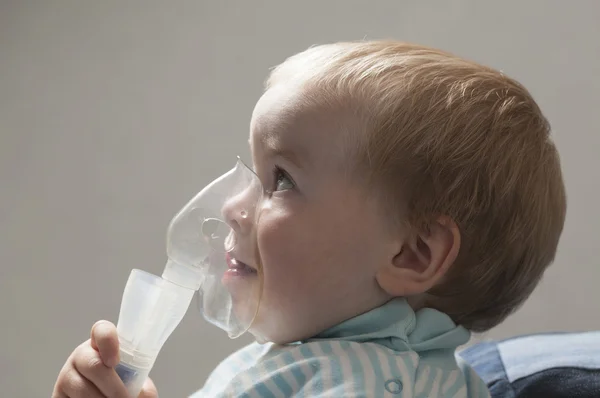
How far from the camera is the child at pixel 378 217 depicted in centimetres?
77

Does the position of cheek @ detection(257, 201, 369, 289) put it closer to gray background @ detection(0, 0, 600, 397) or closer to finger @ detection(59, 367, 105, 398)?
finger @ detection(59, 367, 105, 398)

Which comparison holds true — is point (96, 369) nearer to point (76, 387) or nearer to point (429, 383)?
point (76, 387)

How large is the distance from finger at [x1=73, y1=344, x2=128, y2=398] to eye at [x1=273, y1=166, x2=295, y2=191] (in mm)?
231

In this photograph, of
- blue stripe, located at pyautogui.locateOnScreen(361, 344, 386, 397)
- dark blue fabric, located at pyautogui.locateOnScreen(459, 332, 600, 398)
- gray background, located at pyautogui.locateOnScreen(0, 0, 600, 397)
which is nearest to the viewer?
blue stripe, located at pyautogui.locateOnScreen(361, 344, 386, 397)

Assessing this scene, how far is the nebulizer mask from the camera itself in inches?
31.2

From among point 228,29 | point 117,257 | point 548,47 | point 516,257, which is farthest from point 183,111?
point 516,257

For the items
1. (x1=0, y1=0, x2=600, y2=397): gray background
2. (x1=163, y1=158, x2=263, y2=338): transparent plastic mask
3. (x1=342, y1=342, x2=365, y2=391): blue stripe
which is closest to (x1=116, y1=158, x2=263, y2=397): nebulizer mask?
(x1=163, y1=158, x2=263, y2=338): transparent plastic mask

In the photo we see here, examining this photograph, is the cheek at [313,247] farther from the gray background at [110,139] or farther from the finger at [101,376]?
the gray background at [110,139]

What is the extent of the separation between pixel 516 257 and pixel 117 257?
0.83 metres

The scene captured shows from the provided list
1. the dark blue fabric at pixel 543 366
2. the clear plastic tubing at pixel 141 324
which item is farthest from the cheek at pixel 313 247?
the dark blue fabric at pixel 543 366

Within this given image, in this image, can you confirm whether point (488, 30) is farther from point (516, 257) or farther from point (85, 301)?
point (85, 301)

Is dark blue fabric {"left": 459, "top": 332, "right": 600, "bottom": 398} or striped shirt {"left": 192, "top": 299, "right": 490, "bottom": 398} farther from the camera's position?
dark blue fabric {"left": 459, "top": 332, "right": 600, "bottom": 398}

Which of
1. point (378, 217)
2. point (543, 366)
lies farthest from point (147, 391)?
point (543, 366)

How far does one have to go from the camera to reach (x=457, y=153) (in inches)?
30.3
